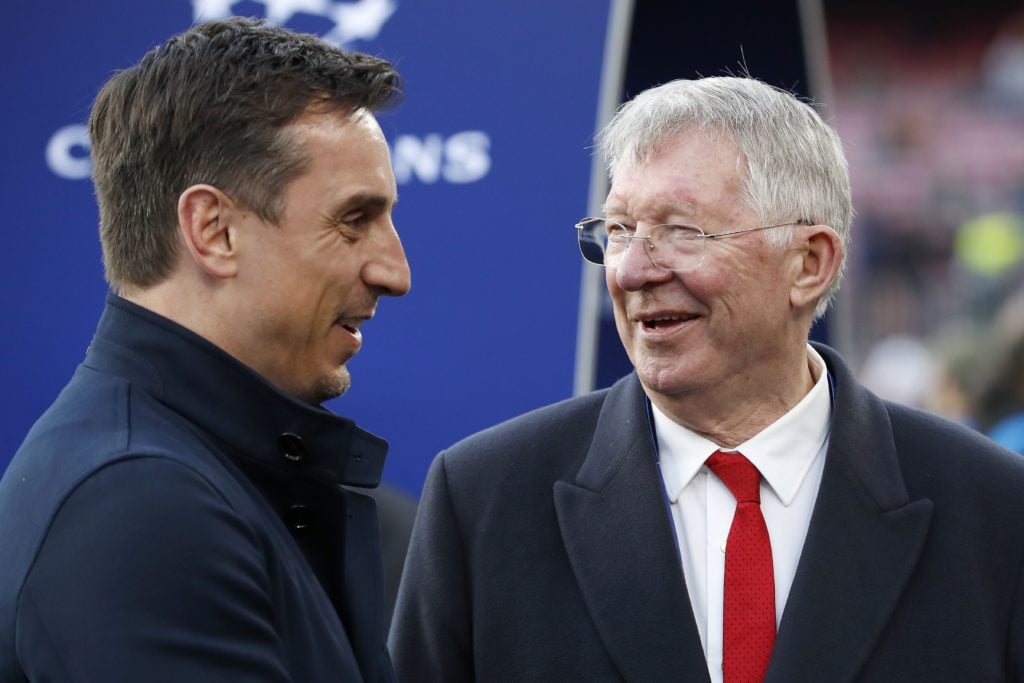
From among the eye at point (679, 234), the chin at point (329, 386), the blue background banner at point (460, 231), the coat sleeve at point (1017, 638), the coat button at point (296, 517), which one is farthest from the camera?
the blue background banner at point (460, 231)

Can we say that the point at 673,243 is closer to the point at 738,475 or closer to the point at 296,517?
the point at 738,475

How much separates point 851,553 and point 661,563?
0.95ft

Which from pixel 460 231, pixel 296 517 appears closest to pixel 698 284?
pixel 296 517

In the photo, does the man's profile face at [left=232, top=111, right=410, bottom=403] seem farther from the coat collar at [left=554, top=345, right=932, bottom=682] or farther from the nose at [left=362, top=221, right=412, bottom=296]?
the coat collar at [left=554, top=345, right=932, bottom=682]

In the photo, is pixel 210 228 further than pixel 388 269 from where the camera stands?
No

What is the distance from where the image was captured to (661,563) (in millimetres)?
2199

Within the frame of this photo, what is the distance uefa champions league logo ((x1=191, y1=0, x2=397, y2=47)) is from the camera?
11.9 ft

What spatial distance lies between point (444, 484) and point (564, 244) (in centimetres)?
126

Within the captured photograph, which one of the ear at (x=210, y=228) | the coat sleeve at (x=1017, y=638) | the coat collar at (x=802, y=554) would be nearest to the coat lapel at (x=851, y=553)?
the coat collar at (x=802, y=554)

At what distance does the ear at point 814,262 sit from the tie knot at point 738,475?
0.97 ft

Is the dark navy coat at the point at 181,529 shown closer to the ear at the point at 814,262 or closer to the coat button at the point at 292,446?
the coat button at the point at 292,446

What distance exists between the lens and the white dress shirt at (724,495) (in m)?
2.20

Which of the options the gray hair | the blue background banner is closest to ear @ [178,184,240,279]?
the gray hair

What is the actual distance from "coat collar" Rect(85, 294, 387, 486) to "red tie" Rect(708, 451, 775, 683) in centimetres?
69
